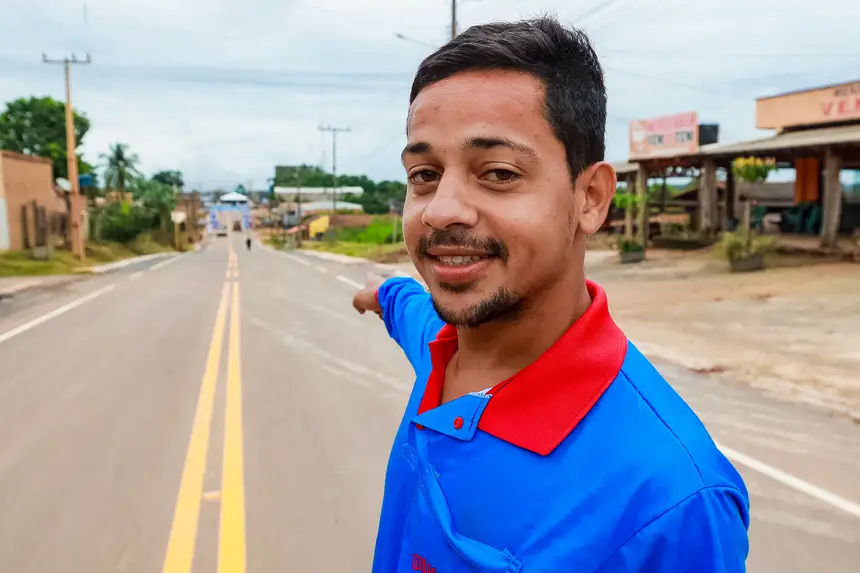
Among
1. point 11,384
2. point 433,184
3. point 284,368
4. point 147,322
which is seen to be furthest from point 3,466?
point 147,322

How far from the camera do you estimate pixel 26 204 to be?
104 feet

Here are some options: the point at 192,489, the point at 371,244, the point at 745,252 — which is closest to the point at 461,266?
the point at 192,489

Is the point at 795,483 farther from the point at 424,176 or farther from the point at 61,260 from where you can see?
the point at 61,260

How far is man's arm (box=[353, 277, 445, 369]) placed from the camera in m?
2.01

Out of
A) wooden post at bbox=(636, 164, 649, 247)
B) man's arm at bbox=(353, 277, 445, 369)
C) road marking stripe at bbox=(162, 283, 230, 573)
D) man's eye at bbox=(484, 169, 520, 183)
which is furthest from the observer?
wooden post at bbox=(636, 164, 649, 247)

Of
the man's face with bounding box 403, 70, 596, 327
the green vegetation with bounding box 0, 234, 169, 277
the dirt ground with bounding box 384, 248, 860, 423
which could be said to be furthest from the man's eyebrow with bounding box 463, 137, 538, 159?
the green vegetation with bounding box 0, 234, 169, 277

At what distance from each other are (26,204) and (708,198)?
3010 centimetres

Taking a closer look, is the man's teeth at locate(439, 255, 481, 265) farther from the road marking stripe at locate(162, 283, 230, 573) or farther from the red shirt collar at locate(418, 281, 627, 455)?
the road marking stripe at locate(162, 283, 230, 573)

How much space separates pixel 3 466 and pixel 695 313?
36.9 ft

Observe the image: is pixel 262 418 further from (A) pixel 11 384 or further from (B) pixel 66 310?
(B) pixel 66 310

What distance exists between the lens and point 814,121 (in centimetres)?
2083

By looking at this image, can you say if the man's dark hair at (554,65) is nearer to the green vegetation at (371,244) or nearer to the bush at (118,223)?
the green vegetation at (371,244)

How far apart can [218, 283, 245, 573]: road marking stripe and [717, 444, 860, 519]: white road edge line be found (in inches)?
147

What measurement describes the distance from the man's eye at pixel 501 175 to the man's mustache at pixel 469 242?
4.3 inches
